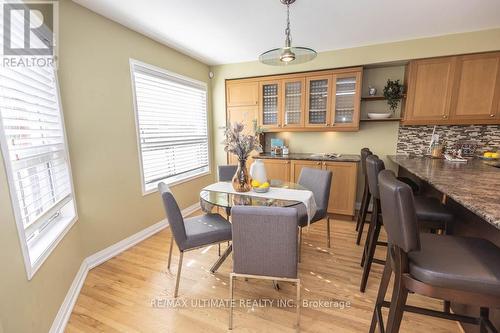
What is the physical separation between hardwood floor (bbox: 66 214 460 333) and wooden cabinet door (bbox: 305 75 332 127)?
189cm

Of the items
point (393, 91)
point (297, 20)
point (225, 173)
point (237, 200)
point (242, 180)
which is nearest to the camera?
point (237, 200)

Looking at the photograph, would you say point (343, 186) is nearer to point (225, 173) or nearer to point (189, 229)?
point (225, 173)

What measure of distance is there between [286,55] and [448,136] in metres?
2.85

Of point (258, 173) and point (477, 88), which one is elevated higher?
point (477, 88)

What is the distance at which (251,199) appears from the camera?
1.95 meters

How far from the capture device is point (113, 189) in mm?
2422

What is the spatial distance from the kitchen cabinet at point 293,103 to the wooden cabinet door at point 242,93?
0.48 m

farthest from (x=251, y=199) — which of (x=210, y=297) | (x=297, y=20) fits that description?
(x=297, y=20)

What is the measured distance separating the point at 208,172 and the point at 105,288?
8.12 feet

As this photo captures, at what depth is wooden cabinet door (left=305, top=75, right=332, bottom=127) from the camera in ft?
11.0

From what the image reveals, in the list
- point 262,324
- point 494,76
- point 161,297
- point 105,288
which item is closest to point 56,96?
point 105,288

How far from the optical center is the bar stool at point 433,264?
89 cm

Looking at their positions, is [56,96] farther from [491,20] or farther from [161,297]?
[491,20]

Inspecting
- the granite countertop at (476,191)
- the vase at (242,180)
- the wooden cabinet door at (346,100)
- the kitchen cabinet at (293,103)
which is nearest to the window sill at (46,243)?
the vase at (242,180)
